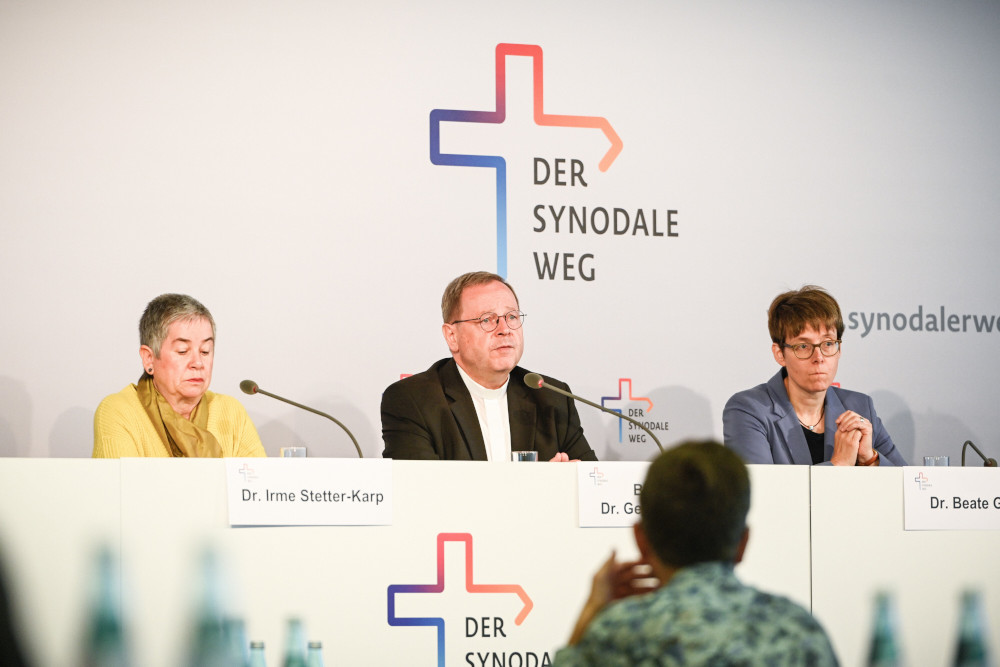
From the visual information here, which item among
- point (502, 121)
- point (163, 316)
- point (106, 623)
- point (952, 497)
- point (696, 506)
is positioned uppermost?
point (502, 121)

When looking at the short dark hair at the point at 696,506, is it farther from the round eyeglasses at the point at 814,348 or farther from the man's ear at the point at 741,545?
the round eyeglasses at the point at 814,348

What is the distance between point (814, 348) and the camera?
3516 mm

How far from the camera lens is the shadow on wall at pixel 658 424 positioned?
4406mm

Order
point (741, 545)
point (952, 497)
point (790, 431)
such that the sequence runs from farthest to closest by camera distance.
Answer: point (790, 431), point (952, 497), point (741, 545)

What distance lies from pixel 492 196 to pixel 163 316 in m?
1.53

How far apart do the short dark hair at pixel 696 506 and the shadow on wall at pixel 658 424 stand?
9.61 ft

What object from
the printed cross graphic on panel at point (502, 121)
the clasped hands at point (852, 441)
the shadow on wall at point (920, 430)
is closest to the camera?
the clasped hands at point (852, 441)

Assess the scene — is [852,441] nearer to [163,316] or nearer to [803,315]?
[803,315]

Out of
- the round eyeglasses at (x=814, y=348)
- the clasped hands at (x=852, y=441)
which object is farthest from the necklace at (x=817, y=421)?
the clasped hands at (x=852, y=441)

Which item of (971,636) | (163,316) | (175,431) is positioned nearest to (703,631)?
(971,636)

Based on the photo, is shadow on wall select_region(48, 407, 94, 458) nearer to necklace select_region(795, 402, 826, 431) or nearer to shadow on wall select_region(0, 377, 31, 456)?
shadow on wall select_region(0, 377, 31, 456)

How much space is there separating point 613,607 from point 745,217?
3432mm

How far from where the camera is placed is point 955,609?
265 centimetres

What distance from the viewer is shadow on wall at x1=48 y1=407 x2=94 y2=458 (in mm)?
4012
